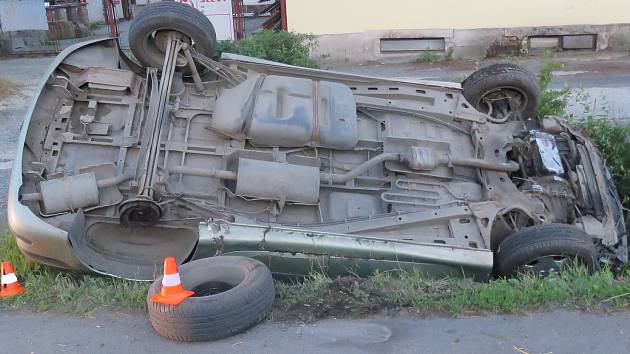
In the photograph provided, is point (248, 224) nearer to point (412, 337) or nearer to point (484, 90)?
point (412, 337)

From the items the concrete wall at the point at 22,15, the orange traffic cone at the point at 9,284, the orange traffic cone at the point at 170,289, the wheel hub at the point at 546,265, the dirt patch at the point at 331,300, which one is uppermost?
the concrete wall at the point at 22,15

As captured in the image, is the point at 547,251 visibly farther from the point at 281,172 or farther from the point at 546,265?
the point at 281,172

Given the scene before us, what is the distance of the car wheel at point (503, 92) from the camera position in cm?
579

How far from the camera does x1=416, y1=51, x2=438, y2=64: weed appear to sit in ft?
41.9

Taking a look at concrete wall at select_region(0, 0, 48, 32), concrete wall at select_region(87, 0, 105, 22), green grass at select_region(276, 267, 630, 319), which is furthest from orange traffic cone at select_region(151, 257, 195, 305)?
concrete wall at select_region(87, 0, 105, 22)

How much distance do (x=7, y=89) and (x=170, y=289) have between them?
29.9 feet

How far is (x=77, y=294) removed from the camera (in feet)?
13.1

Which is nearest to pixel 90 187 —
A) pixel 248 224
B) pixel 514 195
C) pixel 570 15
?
pixel 248 224

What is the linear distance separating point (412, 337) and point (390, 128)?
2.37m

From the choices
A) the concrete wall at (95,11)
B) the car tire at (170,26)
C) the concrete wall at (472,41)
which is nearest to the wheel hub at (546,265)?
the car tire at (170,26)

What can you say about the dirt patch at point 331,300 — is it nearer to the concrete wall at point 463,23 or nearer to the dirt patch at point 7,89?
the dirt patch at point 7,89

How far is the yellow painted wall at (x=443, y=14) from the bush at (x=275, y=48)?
6.78 ft

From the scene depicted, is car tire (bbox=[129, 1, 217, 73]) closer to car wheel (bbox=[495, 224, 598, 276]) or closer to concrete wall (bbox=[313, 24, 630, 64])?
car wheel (bbox=[495, 224, 598, 276])

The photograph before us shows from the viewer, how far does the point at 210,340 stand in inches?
131
